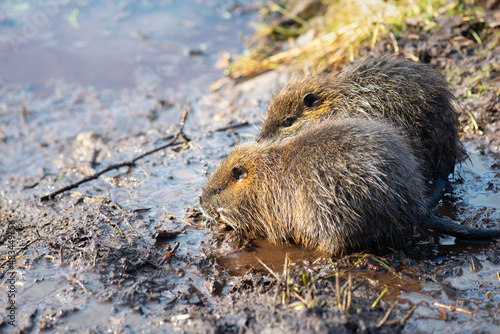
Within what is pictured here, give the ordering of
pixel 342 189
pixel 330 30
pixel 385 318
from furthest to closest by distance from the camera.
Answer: pixel 330 30 → pixel 342 189 → pixel 385 318

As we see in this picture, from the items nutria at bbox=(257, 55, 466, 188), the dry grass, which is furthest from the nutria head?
the dry grass

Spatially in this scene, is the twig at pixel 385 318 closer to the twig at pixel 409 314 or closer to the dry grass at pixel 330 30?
the twig at pixel 409 314

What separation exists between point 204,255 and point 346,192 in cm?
111

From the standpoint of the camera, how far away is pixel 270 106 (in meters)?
4.43

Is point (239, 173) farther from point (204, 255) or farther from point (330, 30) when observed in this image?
point (330, 30)

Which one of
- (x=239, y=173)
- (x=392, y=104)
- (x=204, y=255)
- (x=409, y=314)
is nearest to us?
(x=409, y=314)

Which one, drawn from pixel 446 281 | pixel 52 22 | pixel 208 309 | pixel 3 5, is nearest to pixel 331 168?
pixel 446 281

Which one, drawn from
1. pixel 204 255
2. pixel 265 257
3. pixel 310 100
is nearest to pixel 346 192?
pixel 265 257

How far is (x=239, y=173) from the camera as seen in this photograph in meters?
3.57

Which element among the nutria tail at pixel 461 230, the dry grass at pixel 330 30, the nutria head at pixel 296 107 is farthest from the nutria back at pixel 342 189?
the dry grass at pixel 330 30

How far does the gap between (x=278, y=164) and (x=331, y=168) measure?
464 millimetres

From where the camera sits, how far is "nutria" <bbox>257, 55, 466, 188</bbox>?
363cm

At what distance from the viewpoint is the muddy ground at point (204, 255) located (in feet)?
8.14

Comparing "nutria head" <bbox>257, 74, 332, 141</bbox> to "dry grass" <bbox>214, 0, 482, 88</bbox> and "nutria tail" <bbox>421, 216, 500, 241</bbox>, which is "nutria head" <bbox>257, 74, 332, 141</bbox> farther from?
"nutria tail" <bbox>421, 216, 500, 241</bbox>
